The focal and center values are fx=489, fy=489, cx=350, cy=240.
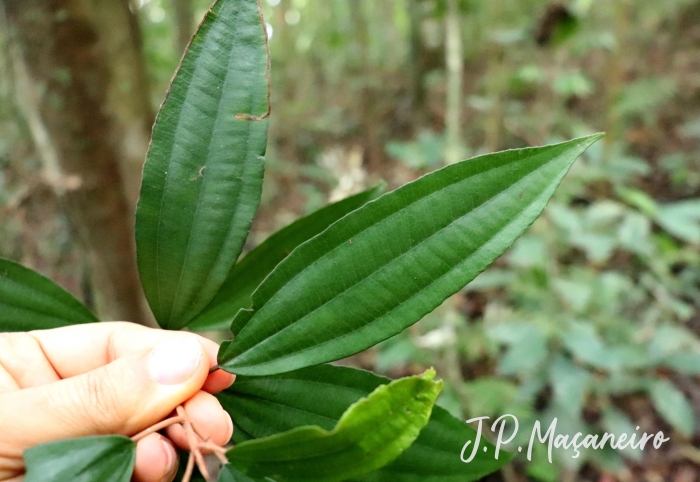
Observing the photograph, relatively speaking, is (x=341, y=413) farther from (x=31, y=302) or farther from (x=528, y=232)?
(x=528, y=232)

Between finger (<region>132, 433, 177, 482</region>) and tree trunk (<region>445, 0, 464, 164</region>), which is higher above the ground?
tree trunk (<region>445, 0, 464, 164</region>)

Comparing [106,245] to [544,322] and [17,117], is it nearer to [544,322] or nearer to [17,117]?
[17,117]

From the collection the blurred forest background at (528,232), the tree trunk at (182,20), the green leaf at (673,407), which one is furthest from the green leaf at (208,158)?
the tree trunk at (182,20)

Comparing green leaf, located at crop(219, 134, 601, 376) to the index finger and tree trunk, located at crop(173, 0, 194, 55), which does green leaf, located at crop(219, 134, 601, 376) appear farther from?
tree trunk, located at crop(173, 0, 194, 55)

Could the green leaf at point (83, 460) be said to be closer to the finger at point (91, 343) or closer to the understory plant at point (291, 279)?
the understory plant at point (291, 279)

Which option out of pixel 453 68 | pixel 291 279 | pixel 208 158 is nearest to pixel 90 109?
pixel 208 158

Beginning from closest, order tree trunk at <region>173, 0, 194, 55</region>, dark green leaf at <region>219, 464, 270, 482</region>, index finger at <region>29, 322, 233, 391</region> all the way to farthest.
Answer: dark green leaf at <region>219, 464, 270, 482</region>, index finger at <region>29, 322, 233, 391</region>, tree trunk at <region>173, 0, 194, 55</region>

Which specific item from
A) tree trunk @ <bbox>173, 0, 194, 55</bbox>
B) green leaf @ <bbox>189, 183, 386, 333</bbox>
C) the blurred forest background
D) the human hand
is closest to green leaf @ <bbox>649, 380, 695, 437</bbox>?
the blurred forest background
